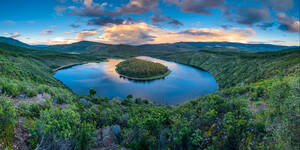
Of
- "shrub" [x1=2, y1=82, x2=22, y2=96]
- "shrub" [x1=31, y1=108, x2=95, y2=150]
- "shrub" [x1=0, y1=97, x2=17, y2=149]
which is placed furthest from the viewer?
"shrub" [x1=2, y1=82, x2=22, y2=96]

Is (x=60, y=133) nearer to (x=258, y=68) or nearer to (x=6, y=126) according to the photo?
(x=6, y=126)

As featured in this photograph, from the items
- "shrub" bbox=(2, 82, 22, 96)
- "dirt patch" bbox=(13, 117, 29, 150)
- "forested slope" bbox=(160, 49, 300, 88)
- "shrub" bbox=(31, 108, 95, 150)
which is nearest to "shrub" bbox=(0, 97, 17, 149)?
"dirt patch" bbox=(13, 117, 29, 150)

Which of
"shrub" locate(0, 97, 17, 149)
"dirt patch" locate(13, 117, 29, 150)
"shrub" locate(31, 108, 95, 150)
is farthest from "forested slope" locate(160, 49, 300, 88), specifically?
"shrub" locate(0, 97, 17, 149)

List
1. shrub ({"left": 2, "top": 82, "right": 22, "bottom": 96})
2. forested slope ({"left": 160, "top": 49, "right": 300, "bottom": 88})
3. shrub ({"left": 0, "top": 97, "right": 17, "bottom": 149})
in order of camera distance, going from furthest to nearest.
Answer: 1. forested slope ({"left": 160, "top": 49, "right": 300, "bottom": 88})
2. shrub ({"left": 2, "top": 82, "right": 22, "bottom": 96})
3. shrub ({"left": 0, "top": 97, "right": 17, "bottom": 149})

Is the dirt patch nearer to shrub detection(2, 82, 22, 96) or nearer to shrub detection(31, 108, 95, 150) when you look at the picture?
shrub detection(31, 108, 95, 150)

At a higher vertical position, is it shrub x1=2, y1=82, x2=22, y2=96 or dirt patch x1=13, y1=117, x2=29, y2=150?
shrub x1=2, y1=82, x2=22, y2=96

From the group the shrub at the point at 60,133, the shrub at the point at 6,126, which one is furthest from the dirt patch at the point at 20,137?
the shrub at the point at 60,133

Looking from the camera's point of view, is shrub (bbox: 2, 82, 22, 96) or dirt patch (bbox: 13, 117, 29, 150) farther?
shrub (bbox: 2, 82, 22, 96)

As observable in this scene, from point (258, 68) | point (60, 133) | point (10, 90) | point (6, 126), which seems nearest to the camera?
point (6, 126)

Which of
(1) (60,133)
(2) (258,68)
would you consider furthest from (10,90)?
(2) (258,68)

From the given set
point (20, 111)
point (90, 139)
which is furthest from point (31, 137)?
point (20, 111)

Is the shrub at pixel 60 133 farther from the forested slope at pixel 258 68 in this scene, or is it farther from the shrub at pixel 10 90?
the forested slope at pixel 258 68
